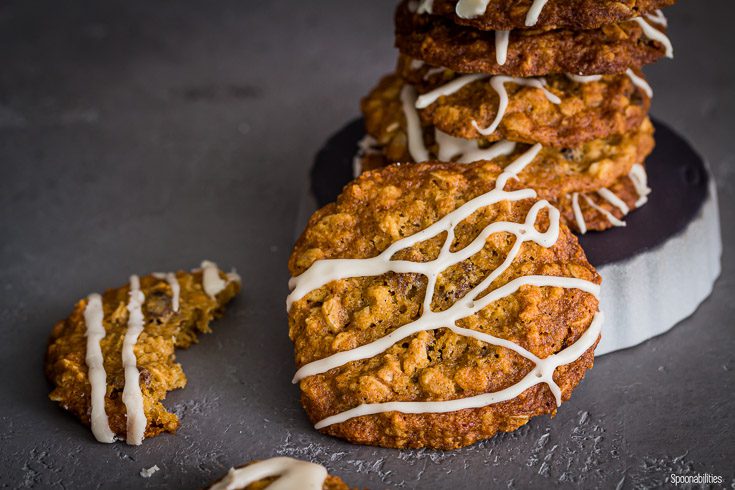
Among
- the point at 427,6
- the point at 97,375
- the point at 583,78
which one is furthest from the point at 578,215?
the point at 97,375

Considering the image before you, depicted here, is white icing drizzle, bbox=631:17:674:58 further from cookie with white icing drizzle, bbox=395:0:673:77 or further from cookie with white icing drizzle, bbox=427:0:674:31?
cookie with white icing drizzle, bbox=427:0:674:31

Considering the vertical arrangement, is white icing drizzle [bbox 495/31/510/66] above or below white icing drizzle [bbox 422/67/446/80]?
above

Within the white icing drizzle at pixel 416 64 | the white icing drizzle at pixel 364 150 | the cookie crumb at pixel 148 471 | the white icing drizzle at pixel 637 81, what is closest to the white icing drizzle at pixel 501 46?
the white icing drizzle at pixel 416 64

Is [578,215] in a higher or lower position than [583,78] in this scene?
lower

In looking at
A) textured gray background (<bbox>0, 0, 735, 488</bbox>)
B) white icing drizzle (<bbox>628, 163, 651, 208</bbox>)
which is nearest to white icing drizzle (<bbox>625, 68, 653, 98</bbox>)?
white icing drizzle (<bbox>628, 163, 651, 208</bbox>)

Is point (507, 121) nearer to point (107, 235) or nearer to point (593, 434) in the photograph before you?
point (593, 434)

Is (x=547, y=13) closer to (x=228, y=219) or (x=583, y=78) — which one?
(x=583, y=78)
